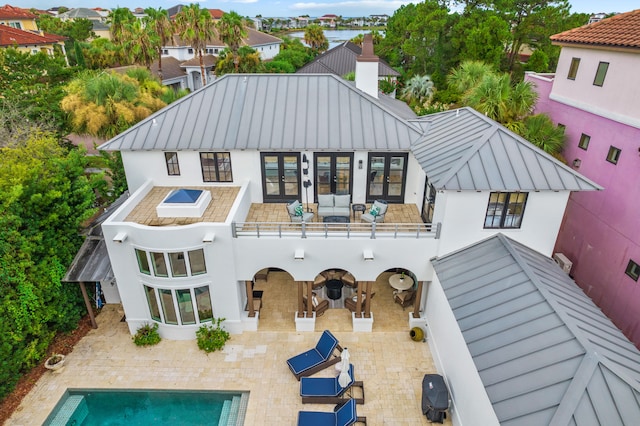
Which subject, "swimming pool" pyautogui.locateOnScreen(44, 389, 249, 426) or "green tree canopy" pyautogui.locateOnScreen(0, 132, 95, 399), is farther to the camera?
"green tree canopy" pyautogui.locateOnScreen(0, 132, 95, 399)

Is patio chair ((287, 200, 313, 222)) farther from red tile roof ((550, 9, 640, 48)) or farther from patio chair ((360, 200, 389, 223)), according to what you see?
red tile roof ((550, 9, 640, 48))

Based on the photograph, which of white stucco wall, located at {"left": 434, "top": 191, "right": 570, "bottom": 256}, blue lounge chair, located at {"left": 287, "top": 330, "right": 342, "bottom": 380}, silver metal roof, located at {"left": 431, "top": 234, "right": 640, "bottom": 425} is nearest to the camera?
silver metal roof, located at {"left": 431, "top": 234, "right": 640, "bottom": 425}

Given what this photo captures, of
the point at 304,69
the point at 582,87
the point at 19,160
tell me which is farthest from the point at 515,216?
the point at 304,69

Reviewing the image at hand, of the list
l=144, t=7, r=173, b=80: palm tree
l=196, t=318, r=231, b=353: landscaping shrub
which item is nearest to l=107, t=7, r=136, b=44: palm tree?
l=144, t=7, r=173, b=80: palm tree

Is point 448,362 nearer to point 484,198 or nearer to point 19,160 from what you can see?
point 484,198

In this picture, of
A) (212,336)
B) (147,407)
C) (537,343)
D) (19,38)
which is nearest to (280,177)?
(212,336)

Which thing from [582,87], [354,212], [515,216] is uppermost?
[582,87]

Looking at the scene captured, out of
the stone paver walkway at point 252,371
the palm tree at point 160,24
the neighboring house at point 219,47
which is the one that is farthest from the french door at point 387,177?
the neighboring house at point 219,47
